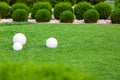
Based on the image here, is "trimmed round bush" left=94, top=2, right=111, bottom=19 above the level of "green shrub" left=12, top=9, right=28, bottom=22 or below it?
below

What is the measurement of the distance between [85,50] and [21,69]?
5.68 metres

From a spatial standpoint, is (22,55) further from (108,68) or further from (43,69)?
(43,69)

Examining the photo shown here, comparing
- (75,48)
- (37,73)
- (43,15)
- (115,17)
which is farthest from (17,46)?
(115,17)

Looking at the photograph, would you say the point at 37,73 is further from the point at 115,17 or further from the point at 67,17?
the point at 115,17

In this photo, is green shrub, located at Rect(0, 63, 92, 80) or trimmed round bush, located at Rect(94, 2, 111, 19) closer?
green shrub, located at Rect(0, 63, 92, 80)

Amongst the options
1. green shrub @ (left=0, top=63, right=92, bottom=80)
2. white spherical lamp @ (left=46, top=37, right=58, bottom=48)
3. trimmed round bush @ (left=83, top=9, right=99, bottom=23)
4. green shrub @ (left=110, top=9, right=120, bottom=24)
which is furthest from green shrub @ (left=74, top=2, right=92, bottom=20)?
green shrub @ (left=0, top=63, right=92, bottom=80)

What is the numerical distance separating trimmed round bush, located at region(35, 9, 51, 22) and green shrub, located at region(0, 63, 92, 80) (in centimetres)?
1100

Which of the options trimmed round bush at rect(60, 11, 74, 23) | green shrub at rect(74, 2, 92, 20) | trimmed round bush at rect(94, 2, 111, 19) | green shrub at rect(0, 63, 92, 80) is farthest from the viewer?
trimmed round bush at rect(94, 2, 111, 19)

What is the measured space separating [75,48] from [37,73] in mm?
5936

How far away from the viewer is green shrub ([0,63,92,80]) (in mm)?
3133

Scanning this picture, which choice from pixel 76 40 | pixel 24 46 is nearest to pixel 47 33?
pixel 76 40

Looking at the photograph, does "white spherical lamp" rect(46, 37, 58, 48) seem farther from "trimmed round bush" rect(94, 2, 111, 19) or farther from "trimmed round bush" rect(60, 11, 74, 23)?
"trimmed round bush" rect(94, 2, 111, 19)

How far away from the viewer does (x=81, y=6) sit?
1544 centimetres

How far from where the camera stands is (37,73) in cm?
323
